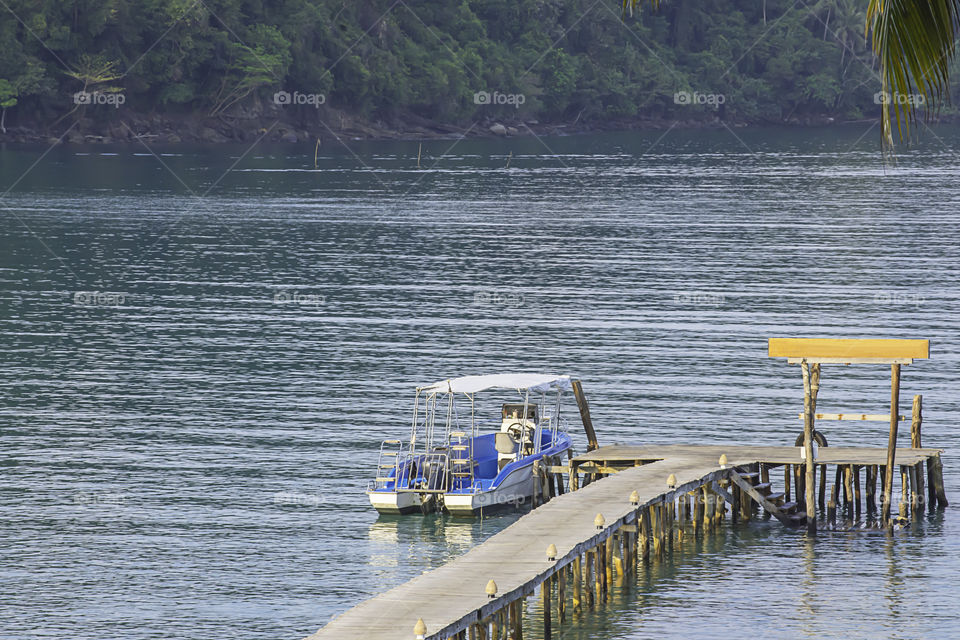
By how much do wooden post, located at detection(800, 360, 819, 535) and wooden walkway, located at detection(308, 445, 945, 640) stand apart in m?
1.35

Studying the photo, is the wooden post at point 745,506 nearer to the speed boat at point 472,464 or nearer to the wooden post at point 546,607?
the speed boat at point 472,464

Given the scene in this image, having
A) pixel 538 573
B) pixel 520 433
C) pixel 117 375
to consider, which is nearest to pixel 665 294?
pixel 117 375

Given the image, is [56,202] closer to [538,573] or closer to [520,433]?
[520,433]

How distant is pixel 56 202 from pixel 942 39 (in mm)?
117200

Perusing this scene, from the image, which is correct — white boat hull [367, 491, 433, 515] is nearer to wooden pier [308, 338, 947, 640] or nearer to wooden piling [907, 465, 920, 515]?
wooden pier [308, 338, 947, 640]

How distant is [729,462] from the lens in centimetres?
3709

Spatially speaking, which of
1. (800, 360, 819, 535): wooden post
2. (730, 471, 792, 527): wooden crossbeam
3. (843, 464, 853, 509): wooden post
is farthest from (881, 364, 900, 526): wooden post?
(730, 471, 792, 527): wooden crossbeam

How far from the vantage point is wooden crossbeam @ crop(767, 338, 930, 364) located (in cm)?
3519

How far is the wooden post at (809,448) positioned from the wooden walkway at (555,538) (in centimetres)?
135

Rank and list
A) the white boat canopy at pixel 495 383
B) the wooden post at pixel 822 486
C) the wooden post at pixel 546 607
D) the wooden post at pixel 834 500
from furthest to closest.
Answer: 1. the white boat canopy at pixel 495 383
2. the wooden post at pixel 822 486
3. the wooden post at pixel 834 500
4. the wooden post at pixel 546 607

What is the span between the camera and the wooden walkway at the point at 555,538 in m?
25.0

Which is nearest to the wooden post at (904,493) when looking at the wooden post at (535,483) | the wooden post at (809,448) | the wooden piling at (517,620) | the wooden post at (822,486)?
the wooden post at (822,486)

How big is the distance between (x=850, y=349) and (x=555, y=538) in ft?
32.3

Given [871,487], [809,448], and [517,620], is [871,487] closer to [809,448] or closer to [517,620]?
[809,448]
